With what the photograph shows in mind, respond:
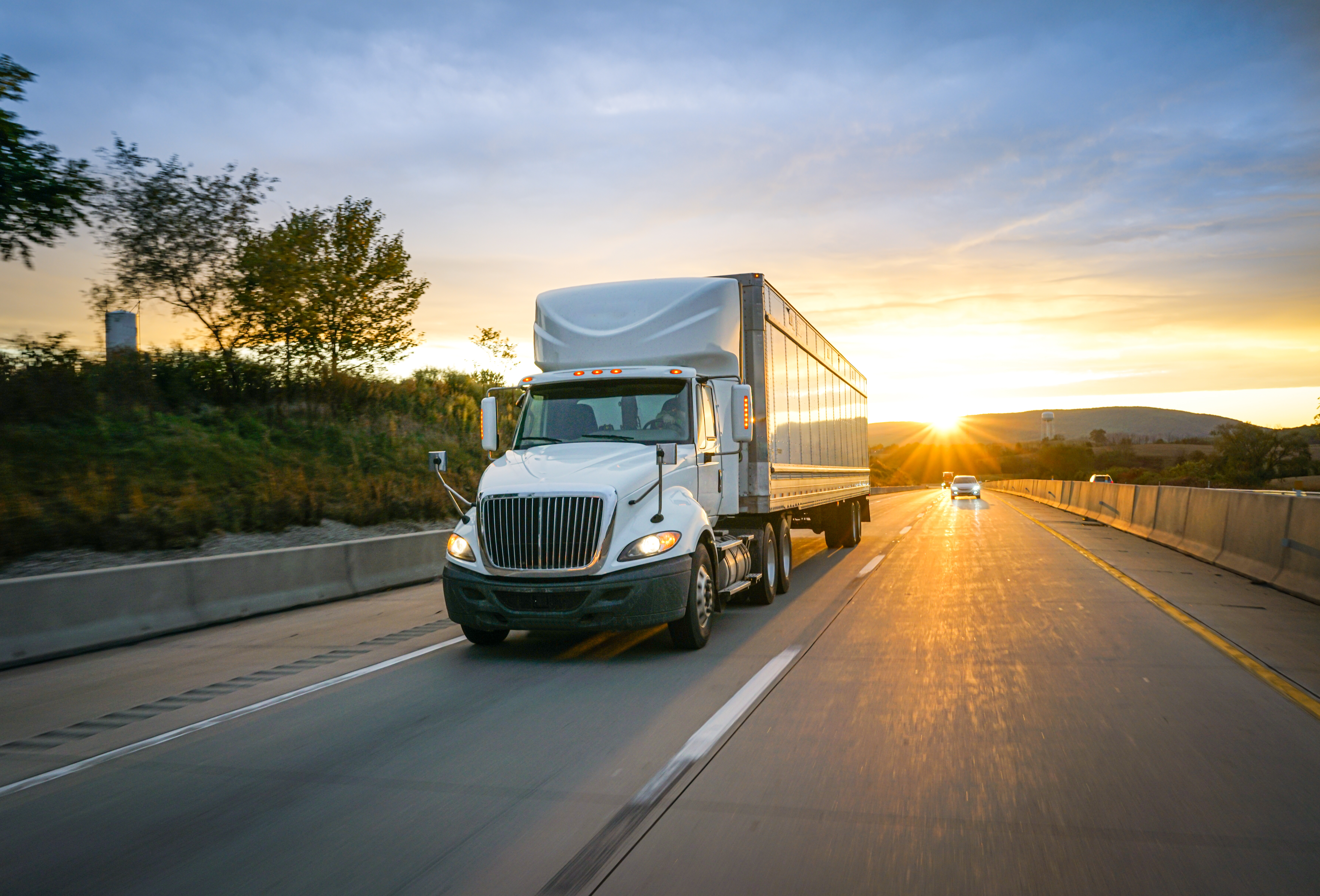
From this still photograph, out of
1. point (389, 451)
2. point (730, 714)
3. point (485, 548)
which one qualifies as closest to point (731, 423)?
point (485, 548)

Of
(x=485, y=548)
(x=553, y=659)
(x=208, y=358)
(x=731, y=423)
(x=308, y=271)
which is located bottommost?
(x=553, y=659)

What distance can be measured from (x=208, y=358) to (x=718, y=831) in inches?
868

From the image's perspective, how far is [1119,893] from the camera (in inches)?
139

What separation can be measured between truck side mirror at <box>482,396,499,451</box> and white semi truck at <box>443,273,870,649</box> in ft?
0.08

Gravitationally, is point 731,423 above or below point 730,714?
above

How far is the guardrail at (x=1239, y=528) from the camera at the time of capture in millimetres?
11797

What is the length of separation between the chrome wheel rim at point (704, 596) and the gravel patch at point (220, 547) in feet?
19.8

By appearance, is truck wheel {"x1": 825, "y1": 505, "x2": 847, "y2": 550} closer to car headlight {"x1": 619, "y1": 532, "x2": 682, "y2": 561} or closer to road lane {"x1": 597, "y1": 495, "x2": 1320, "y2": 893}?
road lane {"x1": 597, "y1": 495, "x2": 1320, "y2": 893}

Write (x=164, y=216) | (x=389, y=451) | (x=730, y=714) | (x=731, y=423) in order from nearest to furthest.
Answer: (x=730, y=714), (x=731, y=423), (x=164, y=216), (x=389, y=451)

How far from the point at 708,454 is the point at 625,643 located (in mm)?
2243

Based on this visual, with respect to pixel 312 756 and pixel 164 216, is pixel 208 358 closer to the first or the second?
pixel 164 216

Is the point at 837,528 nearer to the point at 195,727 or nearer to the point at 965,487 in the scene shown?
the point at 195,727

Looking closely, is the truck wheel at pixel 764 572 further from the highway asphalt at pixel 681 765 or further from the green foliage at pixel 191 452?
the green foliage at pixel 191 452

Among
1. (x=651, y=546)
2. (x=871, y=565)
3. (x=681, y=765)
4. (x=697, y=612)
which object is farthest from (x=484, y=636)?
(x=871, y=565)
